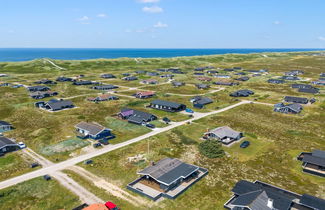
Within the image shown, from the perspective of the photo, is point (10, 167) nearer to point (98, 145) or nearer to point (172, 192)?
point (98, 145)

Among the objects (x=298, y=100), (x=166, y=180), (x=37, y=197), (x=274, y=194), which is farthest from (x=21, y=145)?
(x=298, y=100)

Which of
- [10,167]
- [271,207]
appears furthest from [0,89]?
[271,207]

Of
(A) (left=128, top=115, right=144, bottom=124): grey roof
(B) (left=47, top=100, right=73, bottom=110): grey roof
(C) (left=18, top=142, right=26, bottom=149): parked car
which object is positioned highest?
(B) (left=47, top=100, right=73, bottom=110): grey roof

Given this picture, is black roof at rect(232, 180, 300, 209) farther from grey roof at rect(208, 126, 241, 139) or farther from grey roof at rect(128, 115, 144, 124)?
grey roof at rect(128, 115, 144, 124)

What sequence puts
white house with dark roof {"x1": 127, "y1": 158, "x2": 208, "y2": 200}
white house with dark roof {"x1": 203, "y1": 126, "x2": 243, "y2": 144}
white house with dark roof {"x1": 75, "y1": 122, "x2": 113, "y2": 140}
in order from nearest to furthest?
white house with dark roof {"x1": 127, "y1": 158, "x2": 208, "y2": 200} → white house with dark roof {"x1": 203, "y1": 126, "x2": 243, "y2": 144} → white house with dark roof {"x1": 75, "y1": 122, "x2": 113, "y2": 140}

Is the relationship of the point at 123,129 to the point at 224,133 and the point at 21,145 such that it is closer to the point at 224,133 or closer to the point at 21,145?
the point at 21,145

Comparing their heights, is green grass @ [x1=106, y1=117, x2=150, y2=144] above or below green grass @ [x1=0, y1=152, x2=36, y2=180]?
above

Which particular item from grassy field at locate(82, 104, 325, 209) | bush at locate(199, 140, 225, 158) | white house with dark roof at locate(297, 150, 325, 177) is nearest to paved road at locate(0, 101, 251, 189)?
grassy field at locate(82, 104, 325, 209)

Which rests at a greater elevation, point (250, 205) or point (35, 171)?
point (250, 205)

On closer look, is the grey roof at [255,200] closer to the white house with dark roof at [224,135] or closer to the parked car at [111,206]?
the parked car at [111,206]
